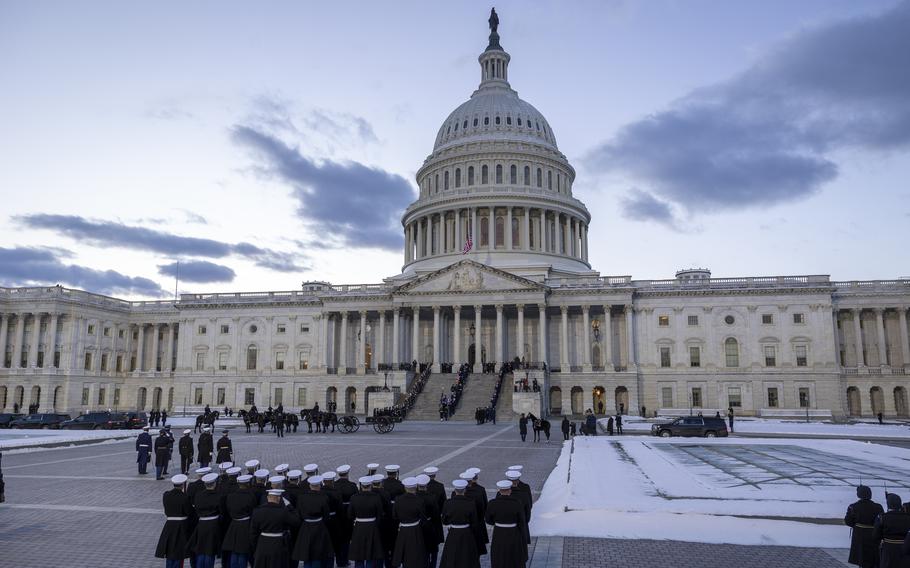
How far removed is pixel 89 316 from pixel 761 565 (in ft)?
288

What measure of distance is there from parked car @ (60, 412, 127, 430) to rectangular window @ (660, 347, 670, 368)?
5111 centimetres

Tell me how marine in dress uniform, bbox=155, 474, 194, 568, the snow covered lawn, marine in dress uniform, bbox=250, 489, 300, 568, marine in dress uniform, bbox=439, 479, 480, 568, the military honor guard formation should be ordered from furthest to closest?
the snow covered lawn < marine in dress uniform, bbox=155, 474, 194, 568 < the military honor guard formation < marine in dress uniform, bbox=439, 479, 480, 568 < marine in dress uniform, bbox=250, 489, 300, 568

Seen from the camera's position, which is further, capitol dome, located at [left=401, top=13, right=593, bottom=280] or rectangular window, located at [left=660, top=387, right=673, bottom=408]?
capitol dome, located at [left=401, top=13, right=593, bottom=280]

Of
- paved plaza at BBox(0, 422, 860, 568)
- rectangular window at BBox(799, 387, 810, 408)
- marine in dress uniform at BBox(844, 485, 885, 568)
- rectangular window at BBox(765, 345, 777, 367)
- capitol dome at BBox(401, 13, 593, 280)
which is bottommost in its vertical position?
paved plaza at BBox(0, 422, 860, 568)

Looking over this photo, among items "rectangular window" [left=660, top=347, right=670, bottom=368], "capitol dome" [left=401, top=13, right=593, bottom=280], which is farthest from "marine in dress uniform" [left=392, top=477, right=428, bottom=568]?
"capitol dome" [left=401, top=13, right=593, bottom=280]

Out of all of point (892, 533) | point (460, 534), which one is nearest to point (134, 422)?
point (460, 534)

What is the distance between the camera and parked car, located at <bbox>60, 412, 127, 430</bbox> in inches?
1982

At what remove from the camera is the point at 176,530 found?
11.5 m

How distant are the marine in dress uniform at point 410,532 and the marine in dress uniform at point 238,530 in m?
2.34

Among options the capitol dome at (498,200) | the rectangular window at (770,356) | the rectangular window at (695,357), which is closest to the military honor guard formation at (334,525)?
the rectangular window at (695,357)

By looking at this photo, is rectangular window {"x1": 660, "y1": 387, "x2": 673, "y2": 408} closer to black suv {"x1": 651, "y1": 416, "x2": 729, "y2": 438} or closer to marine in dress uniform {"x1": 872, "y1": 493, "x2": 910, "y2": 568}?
black suv {"x1": 651, "y1": 416, "x2": 729, "y2": 438}

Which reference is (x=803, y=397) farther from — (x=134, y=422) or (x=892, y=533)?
(x=892, y=533)

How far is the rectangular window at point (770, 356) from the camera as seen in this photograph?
239 ft

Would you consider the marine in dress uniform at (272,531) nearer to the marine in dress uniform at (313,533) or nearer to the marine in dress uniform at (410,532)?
the marine in dress uniform at (313,533)
